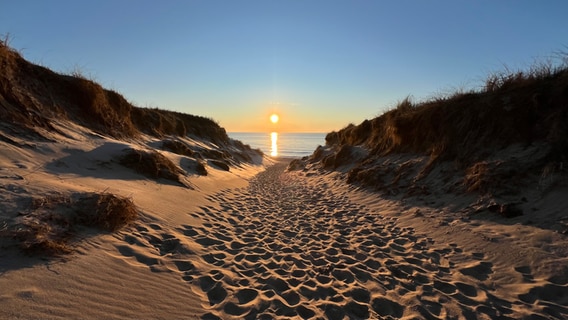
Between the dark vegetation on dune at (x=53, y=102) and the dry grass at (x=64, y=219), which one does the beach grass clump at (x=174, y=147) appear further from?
the dry grass at (x=64, y=219)

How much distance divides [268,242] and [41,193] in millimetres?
4107

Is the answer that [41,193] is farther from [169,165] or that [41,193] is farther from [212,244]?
[169,165]

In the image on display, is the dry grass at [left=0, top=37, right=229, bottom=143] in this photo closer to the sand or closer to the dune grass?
the sand

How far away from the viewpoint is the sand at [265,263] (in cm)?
351

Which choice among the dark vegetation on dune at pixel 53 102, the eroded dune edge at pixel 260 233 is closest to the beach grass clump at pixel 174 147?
the dark vegetation on dune at pixel 53 102

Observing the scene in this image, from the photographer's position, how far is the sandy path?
12.5 ft

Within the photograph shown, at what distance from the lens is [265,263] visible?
202 inches

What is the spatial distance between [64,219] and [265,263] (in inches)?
125

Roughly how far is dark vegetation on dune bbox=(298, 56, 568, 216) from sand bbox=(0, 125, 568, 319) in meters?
0.94

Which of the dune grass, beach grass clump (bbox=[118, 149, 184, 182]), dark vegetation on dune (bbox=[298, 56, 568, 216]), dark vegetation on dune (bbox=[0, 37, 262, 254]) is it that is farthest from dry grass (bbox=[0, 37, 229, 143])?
the dune grass

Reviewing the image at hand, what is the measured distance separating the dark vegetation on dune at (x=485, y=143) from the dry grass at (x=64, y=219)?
24.9 ft

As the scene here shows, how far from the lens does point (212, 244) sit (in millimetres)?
5809

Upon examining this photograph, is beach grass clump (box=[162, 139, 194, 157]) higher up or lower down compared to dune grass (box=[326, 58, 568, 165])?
lower down

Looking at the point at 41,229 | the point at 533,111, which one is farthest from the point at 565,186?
the point at 41,229
